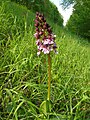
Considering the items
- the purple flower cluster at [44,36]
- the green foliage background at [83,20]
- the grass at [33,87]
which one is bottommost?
the grass at [33,87]

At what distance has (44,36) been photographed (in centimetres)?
250

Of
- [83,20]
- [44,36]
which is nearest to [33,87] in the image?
[44,36]

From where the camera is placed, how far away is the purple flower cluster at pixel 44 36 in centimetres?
248

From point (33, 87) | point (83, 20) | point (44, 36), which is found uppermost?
point (83, 20)

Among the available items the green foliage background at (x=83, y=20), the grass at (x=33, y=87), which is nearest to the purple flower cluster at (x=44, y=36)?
the grass at (x=33, y=87)

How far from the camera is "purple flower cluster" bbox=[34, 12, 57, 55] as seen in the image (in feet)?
8.13

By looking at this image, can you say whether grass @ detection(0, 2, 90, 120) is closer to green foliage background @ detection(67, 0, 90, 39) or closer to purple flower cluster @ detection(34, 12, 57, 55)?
purple flower cluster @ detection(34, 12, 57, 55)

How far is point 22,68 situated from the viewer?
3.84 meters

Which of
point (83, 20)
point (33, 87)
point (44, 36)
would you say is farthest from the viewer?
point (83, 20)

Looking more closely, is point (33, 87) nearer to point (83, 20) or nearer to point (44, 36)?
point (44, 36)

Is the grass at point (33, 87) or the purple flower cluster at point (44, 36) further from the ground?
the purple flower cluster at point (44, 36)

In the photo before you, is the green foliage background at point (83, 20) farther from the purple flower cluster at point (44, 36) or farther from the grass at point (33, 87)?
the purple flower cluster at point (44, 36)

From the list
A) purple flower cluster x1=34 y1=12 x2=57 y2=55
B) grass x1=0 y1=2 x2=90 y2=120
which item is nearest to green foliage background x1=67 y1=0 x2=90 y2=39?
grass x1=0 y1=2 x2=90 y2=120

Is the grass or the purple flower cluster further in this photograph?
the grass
